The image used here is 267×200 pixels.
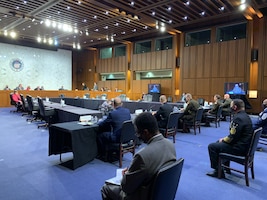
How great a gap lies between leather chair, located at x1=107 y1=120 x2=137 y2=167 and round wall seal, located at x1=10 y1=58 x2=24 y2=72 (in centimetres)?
1541

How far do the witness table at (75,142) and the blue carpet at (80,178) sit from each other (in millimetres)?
151

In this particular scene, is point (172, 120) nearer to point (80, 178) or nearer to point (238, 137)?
point (238, 137)

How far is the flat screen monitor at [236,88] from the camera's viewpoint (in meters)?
10.3

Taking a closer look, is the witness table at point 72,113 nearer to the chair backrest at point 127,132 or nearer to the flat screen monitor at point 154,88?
the chair backrest at point 127,132

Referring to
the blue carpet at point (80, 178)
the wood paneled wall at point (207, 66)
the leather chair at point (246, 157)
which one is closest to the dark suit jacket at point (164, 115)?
the blue carpet at point (80, 178)

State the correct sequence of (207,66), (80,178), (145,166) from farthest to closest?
(207,66), (80,178), (145,166)

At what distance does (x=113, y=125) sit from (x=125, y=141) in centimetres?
33

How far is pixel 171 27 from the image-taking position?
1234cm

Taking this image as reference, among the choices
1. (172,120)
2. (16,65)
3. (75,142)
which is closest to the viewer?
(75,142)

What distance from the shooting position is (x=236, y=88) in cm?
→ 1055

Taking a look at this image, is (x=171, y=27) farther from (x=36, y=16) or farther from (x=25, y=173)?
(x=25, y=173)

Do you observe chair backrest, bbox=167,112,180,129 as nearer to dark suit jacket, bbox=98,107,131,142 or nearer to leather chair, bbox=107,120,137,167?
leather chair, bbox=107,120,137,167

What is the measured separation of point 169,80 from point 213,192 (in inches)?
466

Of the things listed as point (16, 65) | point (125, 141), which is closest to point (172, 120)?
point (125, 141)
